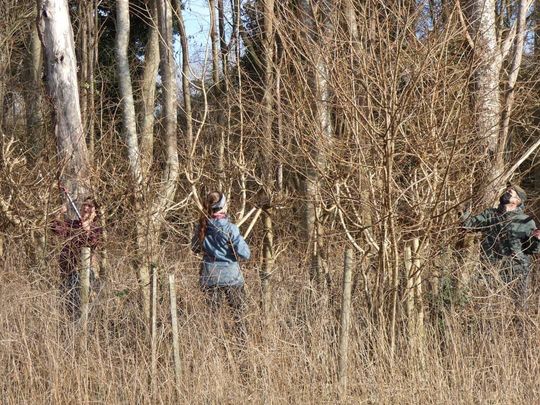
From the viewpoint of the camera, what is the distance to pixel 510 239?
7680 millimetres

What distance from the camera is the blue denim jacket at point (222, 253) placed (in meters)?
7.61

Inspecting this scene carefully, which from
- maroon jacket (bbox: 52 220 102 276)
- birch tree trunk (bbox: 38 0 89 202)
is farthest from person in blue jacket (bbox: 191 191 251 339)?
birch tree trunk (bbox: 38 0 89 202)

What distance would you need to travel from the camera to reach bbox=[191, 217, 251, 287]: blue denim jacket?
7.61 metres

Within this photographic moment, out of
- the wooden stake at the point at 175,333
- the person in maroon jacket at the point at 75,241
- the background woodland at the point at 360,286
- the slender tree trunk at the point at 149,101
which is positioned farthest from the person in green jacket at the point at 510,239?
the slender tree trunk at the point at 149,101

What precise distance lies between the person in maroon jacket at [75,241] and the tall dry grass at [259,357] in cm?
28

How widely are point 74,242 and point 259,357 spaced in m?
2.44

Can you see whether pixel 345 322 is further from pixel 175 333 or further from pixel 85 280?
pixel 85 280

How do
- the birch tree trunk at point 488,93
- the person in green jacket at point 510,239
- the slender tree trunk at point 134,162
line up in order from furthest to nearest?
1. the slender tree trunk at point 134,162
2. the person in green jacket at point 510,239
3. the birch tree trunk at point 488,93

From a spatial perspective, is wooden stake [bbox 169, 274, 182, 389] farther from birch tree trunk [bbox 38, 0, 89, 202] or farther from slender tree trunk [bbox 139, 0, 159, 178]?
birch tree trunk [bbox 38, 0, 89, 202]

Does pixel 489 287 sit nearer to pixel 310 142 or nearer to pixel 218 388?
pixel 310 142

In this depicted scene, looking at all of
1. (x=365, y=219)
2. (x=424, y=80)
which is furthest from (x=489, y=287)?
(x=424, y=80)

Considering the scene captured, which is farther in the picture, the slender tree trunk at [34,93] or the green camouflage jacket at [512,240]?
the slender tree trunk at [34,93]

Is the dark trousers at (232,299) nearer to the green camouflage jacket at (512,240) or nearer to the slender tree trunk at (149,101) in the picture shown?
the slender tree trunk at (149,101)

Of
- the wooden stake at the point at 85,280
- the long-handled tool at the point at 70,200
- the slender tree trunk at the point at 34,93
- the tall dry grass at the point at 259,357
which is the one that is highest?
the slender tree trunk at the point at 34,93
